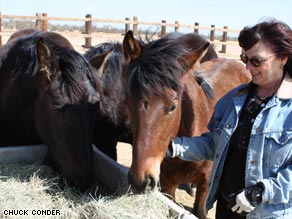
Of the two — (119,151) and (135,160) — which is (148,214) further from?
(119,151)

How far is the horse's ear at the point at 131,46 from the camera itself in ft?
8.83

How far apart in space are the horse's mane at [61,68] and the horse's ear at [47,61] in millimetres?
41

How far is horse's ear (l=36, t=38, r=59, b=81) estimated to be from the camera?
2826 mm

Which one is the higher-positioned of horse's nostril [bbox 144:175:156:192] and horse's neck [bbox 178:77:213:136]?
horse's neck [bbox 178:77:213:136]

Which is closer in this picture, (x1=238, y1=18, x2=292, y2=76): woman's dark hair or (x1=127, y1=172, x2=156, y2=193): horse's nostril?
(x1=238, y1=18, x2=292, y2=76): woman's dark hair

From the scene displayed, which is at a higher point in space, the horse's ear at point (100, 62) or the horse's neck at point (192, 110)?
the horse's ear at point (100, 62)

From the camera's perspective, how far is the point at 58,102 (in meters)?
2.72

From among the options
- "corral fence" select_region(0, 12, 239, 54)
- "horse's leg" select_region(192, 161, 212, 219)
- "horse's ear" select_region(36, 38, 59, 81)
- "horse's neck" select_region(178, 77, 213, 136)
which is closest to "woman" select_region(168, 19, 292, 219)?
"horse's neck" select_region(178, 77, 213, 136)

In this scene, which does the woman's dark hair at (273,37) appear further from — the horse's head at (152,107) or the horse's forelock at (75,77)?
the horse's forelock at (75,77)

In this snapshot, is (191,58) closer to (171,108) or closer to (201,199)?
(171,108)

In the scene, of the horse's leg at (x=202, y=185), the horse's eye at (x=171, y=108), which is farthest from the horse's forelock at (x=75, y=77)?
the horse's leg at (x=202, y=185)

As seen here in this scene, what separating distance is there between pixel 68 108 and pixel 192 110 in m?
1.13

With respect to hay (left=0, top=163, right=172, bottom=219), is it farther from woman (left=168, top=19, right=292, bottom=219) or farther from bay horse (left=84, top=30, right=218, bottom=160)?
bay horse (left=84, top=30, right=218, bottom=160)

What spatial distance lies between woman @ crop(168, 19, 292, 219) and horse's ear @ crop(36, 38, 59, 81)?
1366 millimetres
